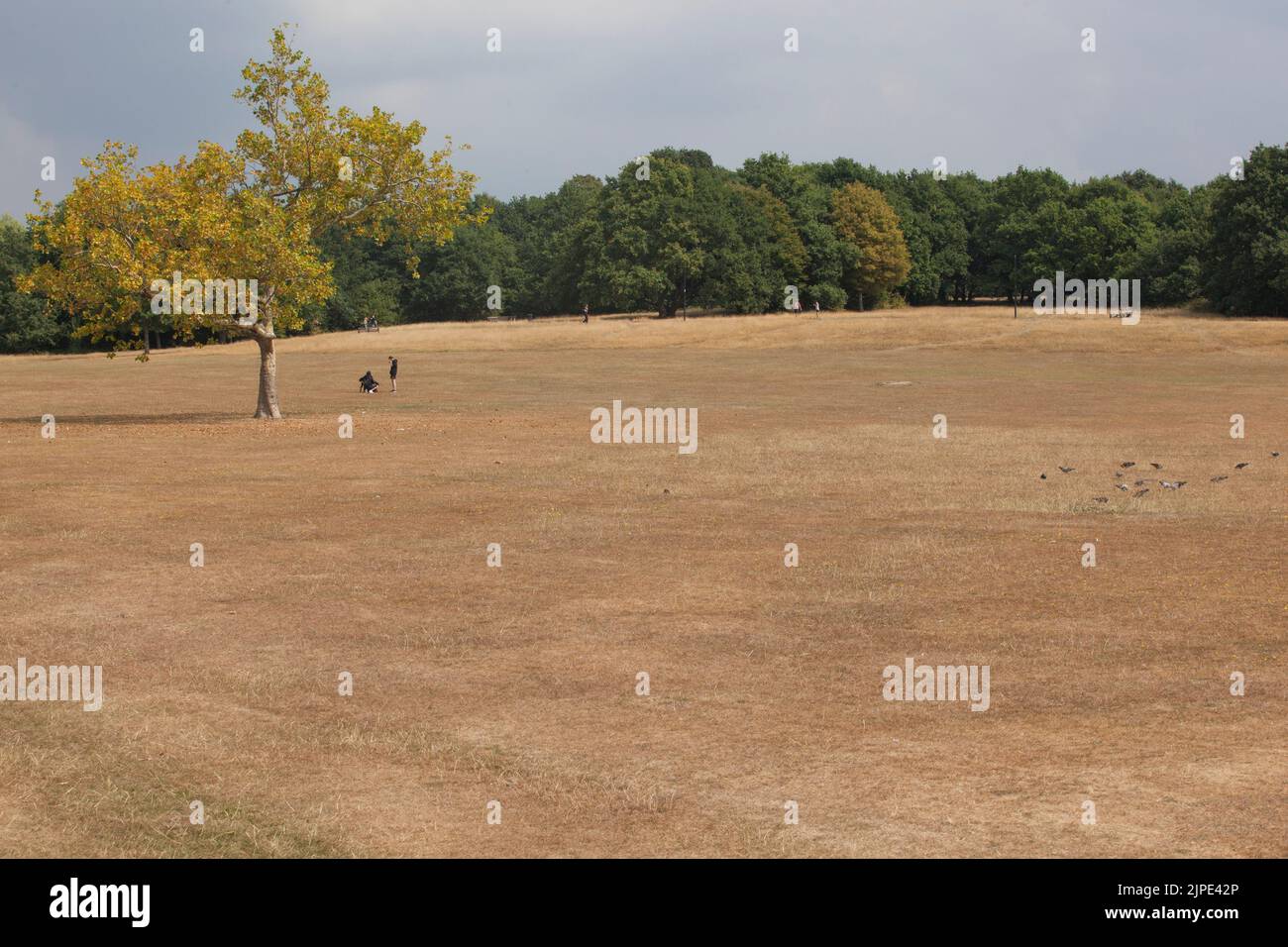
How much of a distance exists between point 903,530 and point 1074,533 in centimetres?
303

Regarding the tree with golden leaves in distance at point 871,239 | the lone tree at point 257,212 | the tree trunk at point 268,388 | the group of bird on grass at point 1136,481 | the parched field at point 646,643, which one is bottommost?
the parched field at point 646,643

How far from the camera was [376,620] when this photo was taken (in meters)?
18.5

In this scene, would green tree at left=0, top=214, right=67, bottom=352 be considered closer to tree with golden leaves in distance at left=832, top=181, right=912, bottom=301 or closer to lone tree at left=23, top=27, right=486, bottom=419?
tree with golden leaves in distance at left=832, top=181, right=912, bottom=301

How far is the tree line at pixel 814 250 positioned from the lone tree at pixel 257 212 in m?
77.9

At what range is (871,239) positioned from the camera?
485ft

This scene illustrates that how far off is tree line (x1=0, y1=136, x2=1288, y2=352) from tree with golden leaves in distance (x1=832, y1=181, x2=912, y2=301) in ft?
0.67

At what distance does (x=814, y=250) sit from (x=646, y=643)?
133 metres

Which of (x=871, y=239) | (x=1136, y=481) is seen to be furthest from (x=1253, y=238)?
(x=1136, y=481)

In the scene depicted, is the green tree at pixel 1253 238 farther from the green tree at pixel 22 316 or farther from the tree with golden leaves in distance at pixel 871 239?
the green tree at pixel 22 316

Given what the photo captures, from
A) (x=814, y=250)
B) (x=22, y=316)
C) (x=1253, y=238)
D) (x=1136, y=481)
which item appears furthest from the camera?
(x=814, y=250)

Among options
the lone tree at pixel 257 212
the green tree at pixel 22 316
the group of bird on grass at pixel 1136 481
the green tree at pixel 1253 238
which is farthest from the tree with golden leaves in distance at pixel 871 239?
the group of bird on grass at pixel 1136 481

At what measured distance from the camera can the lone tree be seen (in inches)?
1748

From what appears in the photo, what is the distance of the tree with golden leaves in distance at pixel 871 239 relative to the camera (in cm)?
14738

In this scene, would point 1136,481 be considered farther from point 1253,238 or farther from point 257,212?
point 1253,238
